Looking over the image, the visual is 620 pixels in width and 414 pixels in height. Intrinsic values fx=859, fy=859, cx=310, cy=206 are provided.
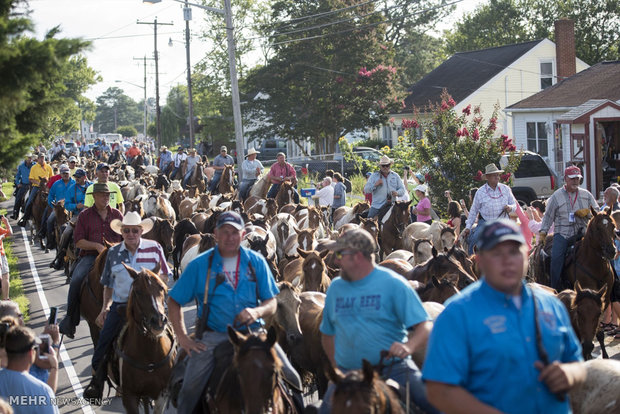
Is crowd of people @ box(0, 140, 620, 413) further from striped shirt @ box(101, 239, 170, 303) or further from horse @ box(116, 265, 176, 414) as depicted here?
horse @ box(116, 265, 176, 414)

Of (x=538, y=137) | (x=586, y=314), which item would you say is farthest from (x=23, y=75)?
(x=538, y=137)

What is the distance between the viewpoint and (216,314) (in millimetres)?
7023

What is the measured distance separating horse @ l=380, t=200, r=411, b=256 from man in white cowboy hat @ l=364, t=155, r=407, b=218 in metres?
0.48

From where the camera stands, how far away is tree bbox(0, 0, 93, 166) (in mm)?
6398

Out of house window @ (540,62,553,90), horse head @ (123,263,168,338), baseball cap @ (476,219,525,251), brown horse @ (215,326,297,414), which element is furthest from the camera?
house window @ (540,62,553,90)

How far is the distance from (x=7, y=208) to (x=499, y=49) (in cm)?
3123

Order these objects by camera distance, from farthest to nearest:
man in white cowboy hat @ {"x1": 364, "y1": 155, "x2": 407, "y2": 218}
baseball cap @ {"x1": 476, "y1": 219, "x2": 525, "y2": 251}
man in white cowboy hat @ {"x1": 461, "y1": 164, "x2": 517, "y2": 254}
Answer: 1. man in white cowboy hat @ {"x1": 364, "y1": 155, "x2": 407, "y2": 218}
2. man in white cowboy hat @ {"x1": 461, "y1": 164, "x2": 517, "y2": 254}
3. baseball cap @ {"x1": 476, "y1": 219, "x2": 525, "y2": 251}

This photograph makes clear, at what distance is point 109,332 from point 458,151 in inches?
544

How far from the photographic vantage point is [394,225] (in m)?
18.3

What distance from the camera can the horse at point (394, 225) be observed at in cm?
1819

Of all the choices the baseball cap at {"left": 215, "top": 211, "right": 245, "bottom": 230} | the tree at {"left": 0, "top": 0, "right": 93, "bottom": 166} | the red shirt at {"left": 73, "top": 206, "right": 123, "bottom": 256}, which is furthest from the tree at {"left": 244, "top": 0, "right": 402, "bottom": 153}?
the baseball cap at {"left": 215, "top": 211, "right": 245, "bottom": 230}

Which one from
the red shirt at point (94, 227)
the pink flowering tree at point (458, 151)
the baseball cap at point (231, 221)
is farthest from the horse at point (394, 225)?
the baseball cap at point (231, 221)

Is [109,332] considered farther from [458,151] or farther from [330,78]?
[330,78]

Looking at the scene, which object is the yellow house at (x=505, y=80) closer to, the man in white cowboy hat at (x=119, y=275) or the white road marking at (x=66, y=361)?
the white road marking at (x=66, y=361)
